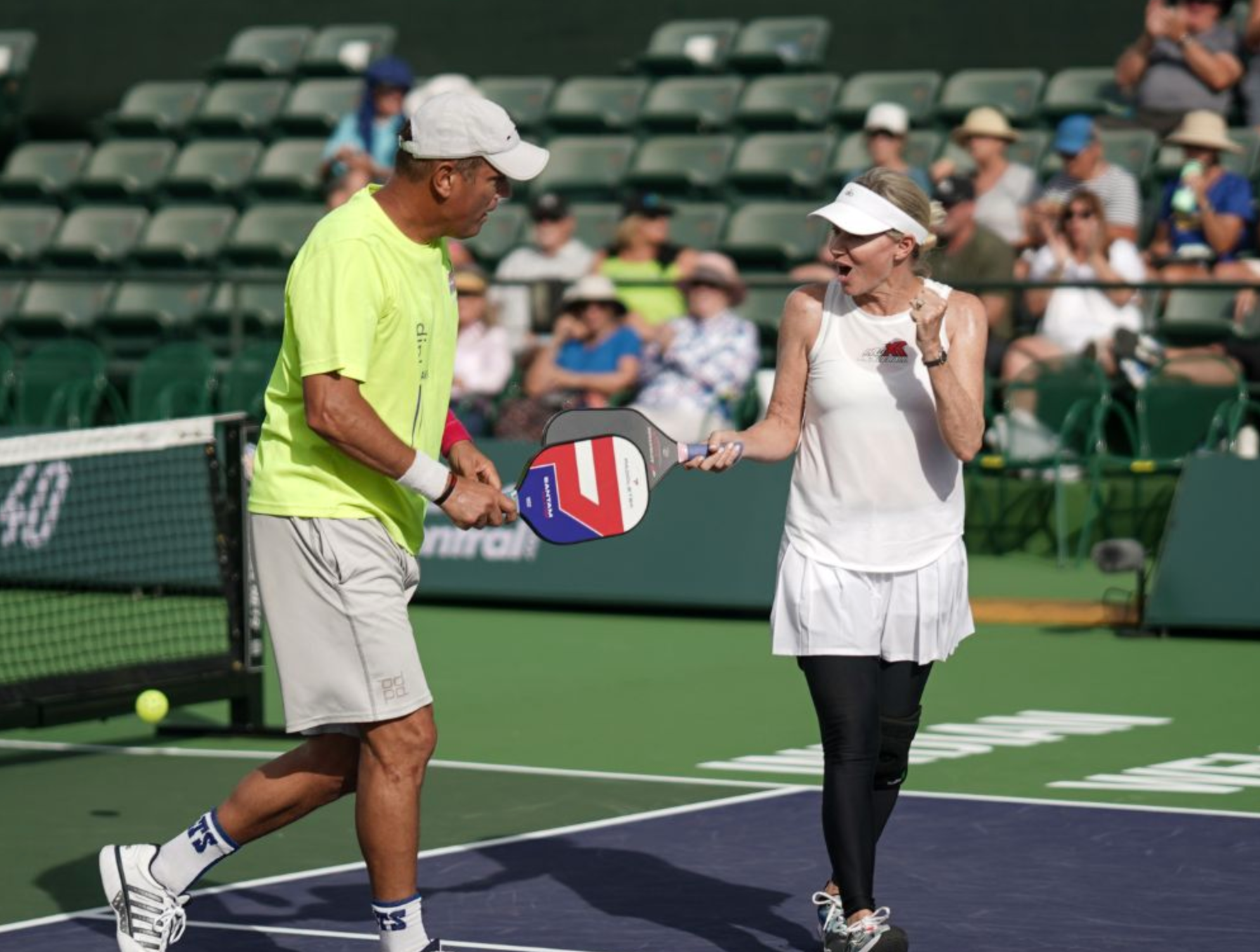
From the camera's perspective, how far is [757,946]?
6477 mm

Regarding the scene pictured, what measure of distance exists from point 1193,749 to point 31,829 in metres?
4.27

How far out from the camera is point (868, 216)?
20.2ft

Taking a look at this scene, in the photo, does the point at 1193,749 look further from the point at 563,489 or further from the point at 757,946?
the point at 563,489

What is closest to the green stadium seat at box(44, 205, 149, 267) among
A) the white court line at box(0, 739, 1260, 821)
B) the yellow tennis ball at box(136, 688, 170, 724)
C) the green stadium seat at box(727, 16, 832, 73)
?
the green stadium seat at box(727, 16, 832, 73)

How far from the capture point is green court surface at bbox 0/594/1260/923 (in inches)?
323

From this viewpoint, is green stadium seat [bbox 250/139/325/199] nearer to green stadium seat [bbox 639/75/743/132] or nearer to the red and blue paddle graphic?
green stadium seat [bbox 639/75/743/132]

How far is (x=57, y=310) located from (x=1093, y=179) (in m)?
8.36

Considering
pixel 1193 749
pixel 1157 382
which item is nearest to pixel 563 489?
pixel 1193 749

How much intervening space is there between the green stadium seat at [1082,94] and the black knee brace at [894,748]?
11.1 m

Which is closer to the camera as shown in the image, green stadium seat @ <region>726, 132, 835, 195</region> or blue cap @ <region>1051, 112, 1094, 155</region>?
blue cap @ <region>1051, 112, 1094, 155</region>

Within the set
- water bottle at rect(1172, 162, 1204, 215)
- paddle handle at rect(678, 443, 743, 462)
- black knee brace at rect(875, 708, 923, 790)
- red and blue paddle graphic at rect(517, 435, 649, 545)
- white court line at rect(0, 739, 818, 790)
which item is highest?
water bottle at rect(1172, 162, 1204, 215)

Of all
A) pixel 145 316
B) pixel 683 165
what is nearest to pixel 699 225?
pixel 683 165

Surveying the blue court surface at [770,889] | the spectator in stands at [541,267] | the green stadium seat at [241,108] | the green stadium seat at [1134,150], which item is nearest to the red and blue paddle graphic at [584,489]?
the blue court surface at [770,889]

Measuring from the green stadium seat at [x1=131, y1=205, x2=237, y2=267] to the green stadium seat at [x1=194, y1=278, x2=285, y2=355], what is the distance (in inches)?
18.3
